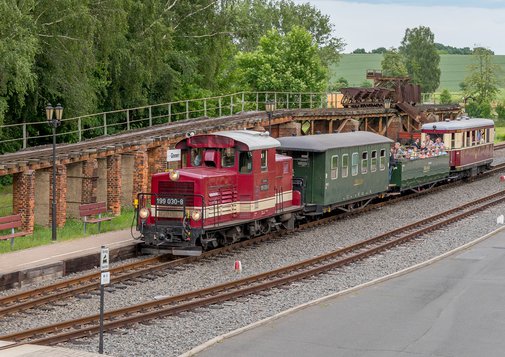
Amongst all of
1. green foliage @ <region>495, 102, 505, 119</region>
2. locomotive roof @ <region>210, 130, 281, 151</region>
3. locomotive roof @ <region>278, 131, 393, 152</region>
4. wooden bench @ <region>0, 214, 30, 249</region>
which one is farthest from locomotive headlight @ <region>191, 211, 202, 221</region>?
green foliage @ <region>495, 102, 505, 119</region>

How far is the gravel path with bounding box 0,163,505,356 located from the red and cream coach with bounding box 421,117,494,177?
7.56 metres

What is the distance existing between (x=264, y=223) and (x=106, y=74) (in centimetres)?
1879

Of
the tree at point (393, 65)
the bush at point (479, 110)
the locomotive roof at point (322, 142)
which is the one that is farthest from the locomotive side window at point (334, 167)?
the tree at point (393, 65)

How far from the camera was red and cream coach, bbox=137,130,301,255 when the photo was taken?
2227 centimetres

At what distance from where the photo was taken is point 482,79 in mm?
102125

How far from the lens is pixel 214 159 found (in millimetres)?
23375

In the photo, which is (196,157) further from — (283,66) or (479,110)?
(479,110)

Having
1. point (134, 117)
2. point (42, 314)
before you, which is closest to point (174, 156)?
point (42, 314)

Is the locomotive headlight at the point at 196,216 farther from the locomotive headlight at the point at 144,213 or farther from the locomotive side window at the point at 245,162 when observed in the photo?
the locomotive side window at the point at 245,162

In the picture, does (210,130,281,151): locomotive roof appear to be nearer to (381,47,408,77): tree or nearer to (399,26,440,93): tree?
(381,47,408,77): tree

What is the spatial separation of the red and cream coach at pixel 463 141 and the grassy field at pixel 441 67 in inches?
3850

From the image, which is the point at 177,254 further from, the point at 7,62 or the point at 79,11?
the point at 79,11

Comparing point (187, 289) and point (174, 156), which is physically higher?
point (174, 156)

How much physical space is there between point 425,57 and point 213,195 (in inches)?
4279
